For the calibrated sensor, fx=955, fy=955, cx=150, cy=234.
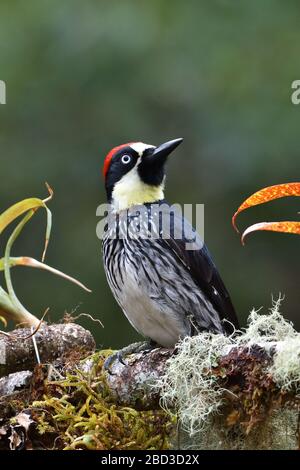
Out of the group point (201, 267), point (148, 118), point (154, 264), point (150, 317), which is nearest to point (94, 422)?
point (150, 317)

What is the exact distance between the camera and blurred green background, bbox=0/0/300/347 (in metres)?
6.32

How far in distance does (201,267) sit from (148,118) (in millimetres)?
3354

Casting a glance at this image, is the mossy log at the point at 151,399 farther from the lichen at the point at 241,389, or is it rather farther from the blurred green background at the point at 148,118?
the blurred green background at the point at 148,118

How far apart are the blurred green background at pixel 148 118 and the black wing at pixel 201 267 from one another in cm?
262

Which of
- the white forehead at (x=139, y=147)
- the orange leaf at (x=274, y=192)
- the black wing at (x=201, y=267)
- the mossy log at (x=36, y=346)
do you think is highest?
the white forehead at (x=139, y=147)

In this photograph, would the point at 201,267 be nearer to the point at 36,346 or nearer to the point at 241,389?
the point at 36,346

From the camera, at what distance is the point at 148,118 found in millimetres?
6730

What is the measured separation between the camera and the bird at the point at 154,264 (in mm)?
3361

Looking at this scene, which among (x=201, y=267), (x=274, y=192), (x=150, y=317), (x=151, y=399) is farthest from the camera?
(x=201, y=267)

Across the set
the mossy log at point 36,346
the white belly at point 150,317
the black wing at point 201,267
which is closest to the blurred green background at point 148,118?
the black wing at point 201,267

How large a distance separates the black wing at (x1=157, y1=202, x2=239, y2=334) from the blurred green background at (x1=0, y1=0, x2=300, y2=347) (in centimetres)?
262

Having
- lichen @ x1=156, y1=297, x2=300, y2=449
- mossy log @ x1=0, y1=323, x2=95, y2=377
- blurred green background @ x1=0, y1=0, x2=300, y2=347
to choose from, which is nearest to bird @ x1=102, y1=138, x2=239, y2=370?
mossy log @ x1=0, y1=323, x2=95, y2=377

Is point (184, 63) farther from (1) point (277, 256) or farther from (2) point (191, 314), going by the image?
(2) point (191, 314)
